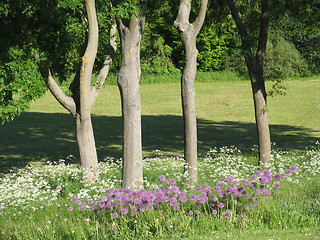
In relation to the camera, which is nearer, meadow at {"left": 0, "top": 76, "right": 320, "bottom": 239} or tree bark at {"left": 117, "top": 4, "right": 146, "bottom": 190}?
meadow at {"left": 0, "top": 76, "right": 320, "bottom": 239}

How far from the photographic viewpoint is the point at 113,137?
2452cm

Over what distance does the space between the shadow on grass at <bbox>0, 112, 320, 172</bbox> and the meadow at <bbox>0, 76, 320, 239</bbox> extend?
54 mm

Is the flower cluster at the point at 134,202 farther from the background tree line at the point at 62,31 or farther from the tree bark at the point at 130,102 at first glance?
the background tree line at the point at 62,31

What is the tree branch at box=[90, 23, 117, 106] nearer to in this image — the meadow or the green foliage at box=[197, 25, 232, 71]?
the meadow

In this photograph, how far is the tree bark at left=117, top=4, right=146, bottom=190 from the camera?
34.5 feet

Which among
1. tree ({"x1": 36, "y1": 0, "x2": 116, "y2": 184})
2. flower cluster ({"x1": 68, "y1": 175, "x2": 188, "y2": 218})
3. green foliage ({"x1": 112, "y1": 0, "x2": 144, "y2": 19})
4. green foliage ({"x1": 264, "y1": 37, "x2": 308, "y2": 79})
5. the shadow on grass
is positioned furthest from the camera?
green foliage ({"x1": 264, "y1": 37, "x2": 308, "y2": 79})

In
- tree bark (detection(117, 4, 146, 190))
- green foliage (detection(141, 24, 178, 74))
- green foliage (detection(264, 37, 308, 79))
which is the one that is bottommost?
tree bark (detection(117, 4, 146, 190))

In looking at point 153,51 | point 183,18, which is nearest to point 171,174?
point 183,18

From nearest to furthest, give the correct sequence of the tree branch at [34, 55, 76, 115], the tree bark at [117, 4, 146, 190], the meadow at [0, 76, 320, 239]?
1. the meadow at [0, 76, 320, 239]
2. the tree bark at [117, 4, 146, 190]
3. the tree branch at [34, 55, 76, 115]

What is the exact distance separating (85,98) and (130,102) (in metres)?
1.62

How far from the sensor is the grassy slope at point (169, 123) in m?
21.0

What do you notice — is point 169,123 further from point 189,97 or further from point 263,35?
point 189,97

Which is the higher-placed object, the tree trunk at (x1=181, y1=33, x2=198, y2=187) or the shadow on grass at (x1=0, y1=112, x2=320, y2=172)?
Answer: the tree trunk at (x1=181, y1=33, x2=198, y2=187)

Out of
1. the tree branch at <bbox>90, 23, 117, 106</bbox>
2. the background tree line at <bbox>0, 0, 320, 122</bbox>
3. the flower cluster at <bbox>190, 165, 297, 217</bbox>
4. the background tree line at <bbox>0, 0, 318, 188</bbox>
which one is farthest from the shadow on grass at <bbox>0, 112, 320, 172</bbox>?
the flower cluster at <bbox>190, 165, 297, 217</bbox>
